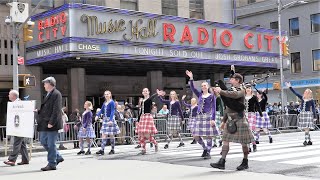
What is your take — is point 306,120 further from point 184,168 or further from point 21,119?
point 21,119

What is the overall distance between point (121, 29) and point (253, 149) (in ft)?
39.5

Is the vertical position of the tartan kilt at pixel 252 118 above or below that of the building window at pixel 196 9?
below

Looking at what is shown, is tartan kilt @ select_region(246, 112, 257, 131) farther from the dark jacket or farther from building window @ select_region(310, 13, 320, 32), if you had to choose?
building window @ select_region(310, 13, 320, 32)

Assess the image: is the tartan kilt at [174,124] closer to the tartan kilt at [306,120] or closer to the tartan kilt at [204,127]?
the tartan kilt at [306,120]

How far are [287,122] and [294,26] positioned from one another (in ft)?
75.5

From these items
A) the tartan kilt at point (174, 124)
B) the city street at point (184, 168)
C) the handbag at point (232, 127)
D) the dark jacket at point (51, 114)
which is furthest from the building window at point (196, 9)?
the handbag at point (232, 127)

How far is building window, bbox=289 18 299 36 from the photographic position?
47.1m

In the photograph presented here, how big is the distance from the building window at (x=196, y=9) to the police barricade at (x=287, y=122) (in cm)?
851

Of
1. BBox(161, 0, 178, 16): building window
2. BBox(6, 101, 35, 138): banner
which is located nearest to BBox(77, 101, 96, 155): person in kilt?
BBox(6, 101, 35, 138): banner

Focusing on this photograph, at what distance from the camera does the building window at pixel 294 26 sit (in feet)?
155

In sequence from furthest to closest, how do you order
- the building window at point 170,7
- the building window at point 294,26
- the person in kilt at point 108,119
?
the building window at point 294,26 < the building window at point 170,7 < the person in kilt at point 108,119

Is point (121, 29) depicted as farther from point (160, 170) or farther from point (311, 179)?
point (311, 179)

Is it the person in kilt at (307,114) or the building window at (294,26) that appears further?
the building window at (294,26)

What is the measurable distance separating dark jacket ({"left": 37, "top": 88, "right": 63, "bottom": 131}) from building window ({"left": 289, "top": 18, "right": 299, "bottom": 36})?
4009cm
